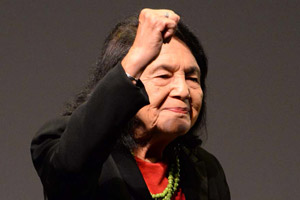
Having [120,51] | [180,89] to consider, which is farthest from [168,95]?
[120,51]

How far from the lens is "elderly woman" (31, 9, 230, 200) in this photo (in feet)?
2.60

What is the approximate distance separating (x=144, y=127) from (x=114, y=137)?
0.22 metres

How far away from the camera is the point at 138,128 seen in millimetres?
1033

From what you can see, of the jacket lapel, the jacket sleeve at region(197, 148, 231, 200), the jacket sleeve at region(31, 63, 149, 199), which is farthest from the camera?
the jacket sleeve at region(197, 148, 231, 200)

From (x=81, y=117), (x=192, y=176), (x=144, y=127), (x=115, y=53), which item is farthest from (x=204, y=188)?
(x=81, y=117)

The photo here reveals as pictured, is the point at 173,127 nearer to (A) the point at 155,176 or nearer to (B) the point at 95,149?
(A) the point at 155,176

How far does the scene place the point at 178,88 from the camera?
1.01 meters

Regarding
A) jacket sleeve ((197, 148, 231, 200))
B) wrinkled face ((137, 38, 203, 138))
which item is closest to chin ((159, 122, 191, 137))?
wrinkled face ((137, 38, 203, 138))

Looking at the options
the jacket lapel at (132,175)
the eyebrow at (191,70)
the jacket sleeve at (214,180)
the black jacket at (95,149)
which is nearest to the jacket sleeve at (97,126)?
the black jacket at (95,149)

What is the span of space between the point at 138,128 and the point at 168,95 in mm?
80

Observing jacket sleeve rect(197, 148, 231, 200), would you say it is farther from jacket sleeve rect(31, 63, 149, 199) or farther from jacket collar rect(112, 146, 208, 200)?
jacket sleeve rect(31, 63, 149, 199)

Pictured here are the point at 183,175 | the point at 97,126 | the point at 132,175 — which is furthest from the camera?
the point at 183,175

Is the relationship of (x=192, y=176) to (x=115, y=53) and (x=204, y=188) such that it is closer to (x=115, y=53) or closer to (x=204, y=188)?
(x=204, y=188)

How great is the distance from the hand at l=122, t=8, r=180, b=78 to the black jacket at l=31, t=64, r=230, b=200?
2 cm
